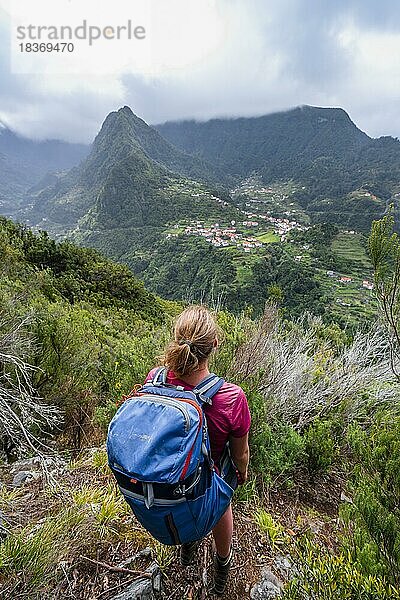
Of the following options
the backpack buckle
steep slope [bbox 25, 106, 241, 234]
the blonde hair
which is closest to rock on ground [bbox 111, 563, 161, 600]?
the backpack buckle

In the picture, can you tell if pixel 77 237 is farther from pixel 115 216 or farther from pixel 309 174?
pixel 309 174

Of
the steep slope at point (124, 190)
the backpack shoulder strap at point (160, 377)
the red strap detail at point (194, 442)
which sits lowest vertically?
the red strap detail at point (194, 442)

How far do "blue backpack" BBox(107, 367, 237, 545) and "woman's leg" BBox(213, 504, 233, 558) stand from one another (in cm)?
27

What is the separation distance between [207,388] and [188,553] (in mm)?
947

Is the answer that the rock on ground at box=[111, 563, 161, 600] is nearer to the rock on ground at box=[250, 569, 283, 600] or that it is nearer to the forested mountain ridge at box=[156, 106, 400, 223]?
the rock on ground at box=[250, 569, 283, 600]

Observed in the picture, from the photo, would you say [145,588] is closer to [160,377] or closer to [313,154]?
[160,377]

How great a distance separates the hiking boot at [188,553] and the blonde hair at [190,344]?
907 mm

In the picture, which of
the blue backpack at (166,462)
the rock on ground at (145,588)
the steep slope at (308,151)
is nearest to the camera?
the blue backpack at (166,462)

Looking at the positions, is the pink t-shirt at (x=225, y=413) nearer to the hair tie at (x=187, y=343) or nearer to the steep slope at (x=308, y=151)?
the hair tie at (x=187, y=343)

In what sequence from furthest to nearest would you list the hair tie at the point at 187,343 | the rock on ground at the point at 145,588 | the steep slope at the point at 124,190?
the steep slope at the point at 124,190
the rock on ground at the point at 145,588
the hair tie at the point at 187,343

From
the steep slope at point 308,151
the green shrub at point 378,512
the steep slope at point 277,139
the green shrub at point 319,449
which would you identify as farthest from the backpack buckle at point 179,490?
the steep slope at point 277,139

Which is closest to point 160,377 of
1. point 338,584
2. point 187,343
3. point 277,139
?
point 187,343

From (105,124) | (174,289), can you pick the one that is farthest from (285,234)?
(105,124)

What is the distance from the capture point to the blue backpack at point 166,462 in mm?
1143
